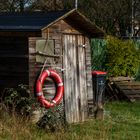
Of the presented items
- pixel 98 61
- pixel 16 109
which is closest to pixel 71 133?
pixel 16 109

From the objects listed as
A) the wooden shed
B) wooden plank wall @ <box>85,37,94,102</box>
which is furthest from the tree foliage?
the wooden shed

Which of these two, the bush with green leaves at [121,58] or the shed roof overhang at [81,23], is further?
the bush with green leaves at [121,58]

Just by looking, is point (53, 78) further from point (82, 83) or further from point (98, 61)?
point (98, 61)

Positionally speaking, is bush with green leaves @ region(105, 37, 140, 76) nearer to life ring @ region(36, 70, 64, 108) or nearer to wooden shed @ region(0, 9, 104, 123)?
wooden shed @ region(0, 9, 104, 123)

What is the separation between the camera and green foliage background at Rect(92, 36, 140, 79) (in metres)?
20.8

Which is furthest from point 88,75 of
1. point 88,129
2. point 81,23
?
point 88,129

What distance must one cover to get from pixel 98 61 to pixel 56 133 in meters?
10.0

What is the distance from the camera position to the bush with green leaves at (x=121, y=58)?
20.8 metres

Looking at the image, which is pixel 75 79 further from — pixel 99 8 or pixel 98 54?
pixel 99 8

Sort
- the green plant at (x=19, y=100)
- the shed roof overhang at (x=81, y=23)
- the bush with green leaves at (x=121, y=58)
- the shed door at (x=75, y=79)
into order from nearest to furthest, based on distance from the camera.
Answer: the green plant at (x=19, y=100), the shed roof overhang at (x=81, y=23), the shed door at (x=75, y=79), the bush with green leaves at (x=121, y=58)

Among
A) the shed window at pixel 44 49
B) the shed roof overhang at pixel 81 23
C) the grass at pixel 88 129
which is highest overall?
Result: the shed roof overhang at pixel 81 23

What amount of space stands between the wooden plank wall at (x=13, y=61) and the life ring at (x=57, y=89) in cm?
35

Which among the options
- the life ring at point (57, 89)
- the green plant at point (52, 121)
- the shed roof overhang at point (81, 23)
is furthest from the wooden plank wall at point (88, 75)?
the green plant at point (52, 121)

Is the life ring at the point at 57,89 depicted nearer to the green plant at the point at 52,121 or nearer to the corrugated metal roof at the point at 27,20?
the green plant at the point at 52,121
